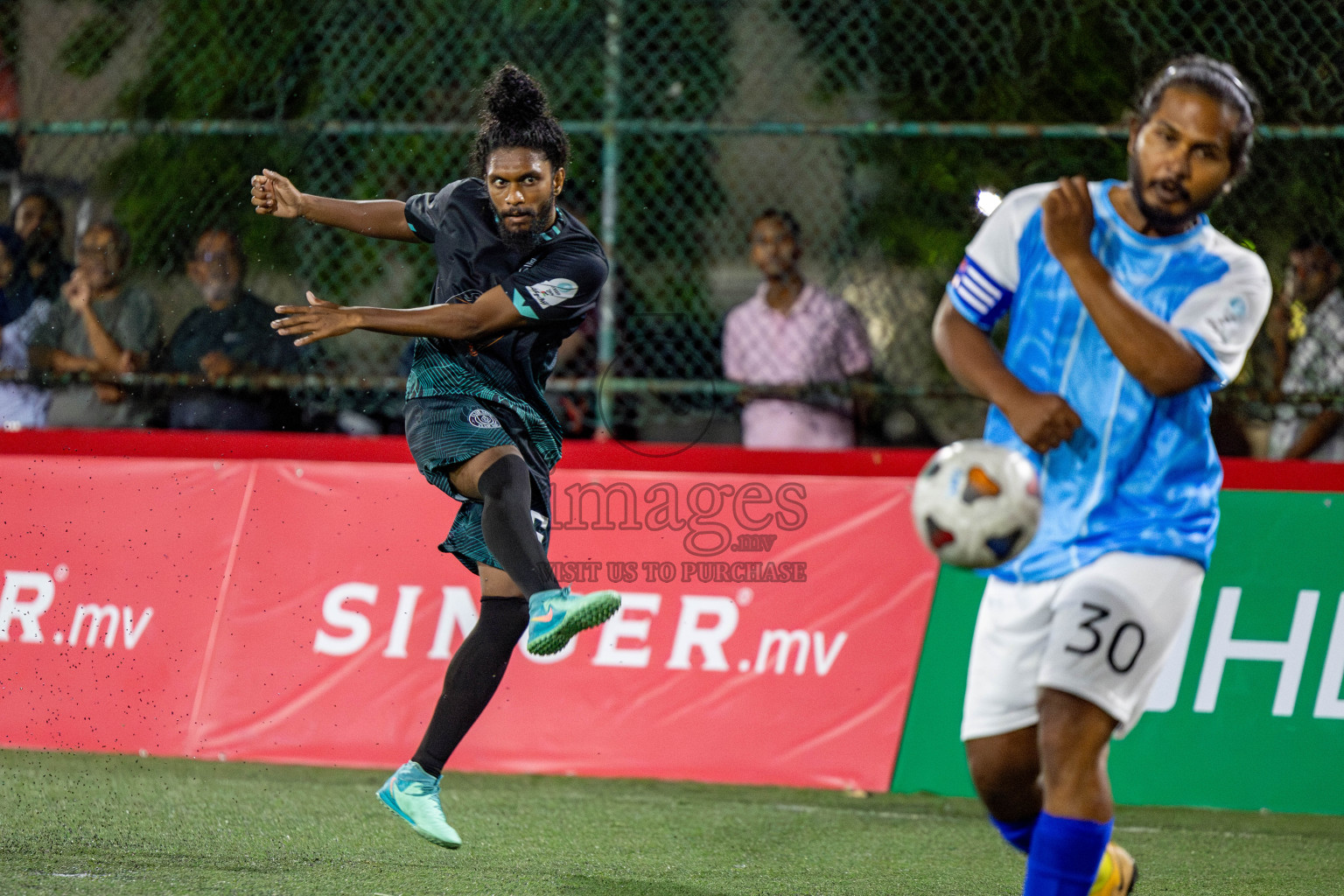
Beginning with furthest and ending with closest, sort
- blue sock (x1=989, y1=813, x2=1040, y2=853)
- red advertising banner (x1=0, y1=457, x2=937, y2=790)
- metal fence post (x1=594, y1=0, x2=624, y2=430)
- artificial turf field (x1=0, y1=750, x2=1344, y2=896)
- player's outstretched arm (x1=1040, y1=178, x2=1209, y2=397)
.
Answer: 1. metal fence post (x1=594, y1=0, x2=624, y2=430)
2. red advertising banner (x1=0, y1=457, x2=937, y2=790)
3. artificial turf field (x1=0, y1=750, x2=1344, y2=896)
4. blue sock (x1=989, y1=813, x2=1040, y2=853)
5. player's outstretched arm (x1=1040, y1=178, x2=1209, y2=397)

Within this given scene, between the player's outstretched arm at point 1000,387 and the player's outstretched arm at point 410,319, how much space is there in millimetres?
1538

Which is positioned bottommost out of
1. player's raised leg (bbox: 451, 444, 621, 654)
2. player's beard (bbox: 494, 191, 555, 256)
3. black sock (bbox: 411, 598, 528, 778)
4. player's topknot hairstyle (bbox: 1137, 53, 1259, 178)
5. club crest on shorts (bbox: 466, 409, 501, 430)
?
black sock (bbox: 411, 598, 528, 778)

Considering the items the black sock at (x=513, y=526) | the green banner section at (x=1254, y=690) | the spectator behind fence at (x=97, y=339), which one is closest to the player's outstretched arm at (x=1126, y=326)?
the black sock at (x=513, y=526)

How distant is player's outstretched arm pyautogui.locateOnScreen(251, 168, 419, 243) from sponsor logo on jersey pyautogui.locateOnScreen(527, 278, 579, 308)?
2.11ft

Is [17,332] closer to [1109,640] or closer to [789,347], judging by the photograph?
[789,347]

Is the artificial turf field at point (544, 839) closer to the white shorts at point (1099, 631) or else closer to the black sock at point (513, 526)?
the black sock at point (513, 526)

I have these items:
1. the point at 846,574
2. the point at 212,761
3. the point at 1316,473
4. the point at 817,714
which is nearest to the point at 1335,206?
the point at 1316,473

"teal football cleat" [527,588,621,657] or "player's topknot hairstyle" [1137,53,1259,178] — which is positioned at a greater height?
"player's topknot hairstyle" [1137,53,1259,178]

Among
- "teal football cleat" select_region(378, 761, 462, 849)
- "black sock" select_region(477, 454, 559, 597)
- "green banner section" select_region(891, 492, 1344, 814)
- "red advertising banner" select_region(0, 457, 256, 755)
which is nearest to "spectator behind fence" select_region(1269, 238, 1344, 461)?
"green banner section" select_region(891, 492, 1344, 814)

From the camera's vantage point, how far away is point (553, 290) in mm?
4547

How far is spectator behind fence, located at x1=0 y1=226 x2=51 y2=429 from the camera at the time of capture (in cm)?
760

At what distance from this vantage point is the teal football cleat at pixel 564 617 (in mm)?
4219

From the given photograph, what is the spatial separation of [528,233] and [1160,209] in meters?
2.10

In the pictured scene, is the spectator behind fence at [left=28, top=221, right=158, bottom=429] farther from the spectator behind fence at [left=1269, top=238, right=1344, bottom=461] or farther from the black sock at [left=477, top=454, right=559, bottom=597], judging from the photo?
the spectator behind fence at [left=1269, top=238, right=1344, bottom=461]
